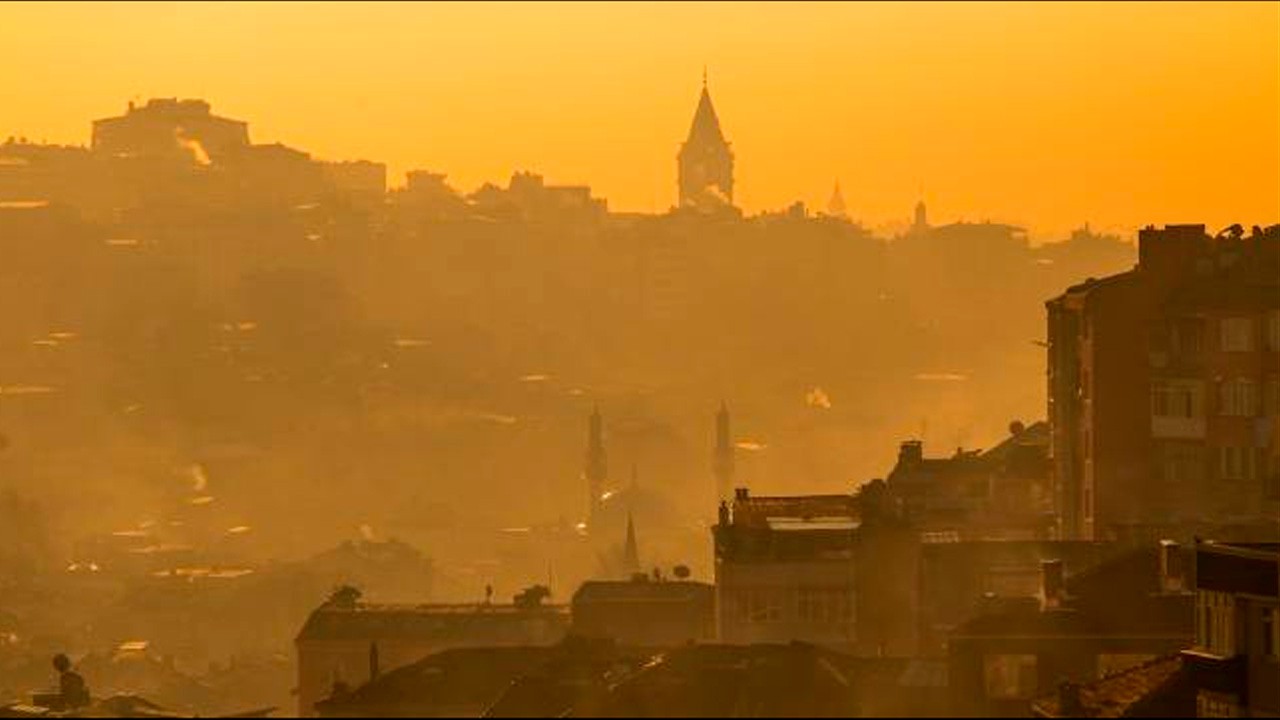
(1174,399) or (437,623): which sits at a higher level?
(1174,399)

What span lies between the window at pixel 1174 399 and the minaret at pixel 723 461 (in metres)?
127

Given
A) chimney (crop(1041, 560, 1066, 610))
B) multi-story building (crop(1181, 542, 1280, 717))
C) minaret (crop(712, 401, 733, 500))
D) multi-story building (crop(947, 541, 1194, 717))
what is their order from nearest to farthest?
multi-story building (crop(1181, 542, 1280, 717)), multi-story building (crop(947, 541, 1194, 717)), chimney (crop(1041, 560, 1066, 610)), minaret (crop(712, 401, 733, 500))

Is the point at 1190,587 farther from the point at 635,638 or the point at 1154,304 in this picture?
the point at 635,638

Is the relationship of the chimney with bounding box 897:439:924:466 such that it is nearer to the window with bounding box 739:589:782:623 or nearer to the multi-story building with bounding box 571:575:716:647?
the multi-story building with bounding box 571:575:716:647

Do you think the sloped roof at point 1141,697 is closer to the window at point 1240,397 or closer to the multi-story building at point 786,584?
the multi-story building at point 786,584

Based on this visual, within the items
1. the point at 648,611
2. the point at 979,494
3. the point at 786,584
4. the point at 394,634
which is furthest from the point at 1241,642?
the point at 394,634

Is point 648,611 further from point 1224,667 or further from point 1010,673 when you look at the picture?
point 1224,667

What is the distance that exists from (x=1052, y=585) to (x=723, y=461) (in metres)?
148

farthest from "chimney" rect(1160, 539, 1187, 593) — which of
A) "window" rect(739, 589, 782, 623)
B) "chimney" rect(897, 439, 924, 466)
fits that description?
"chimney" rect(897, 439, 924, 466)

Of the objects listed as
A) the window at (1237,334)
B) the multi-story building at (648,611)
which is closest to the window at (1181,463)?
the window at (1237,334)

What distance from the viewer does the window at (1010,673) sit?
36.9m

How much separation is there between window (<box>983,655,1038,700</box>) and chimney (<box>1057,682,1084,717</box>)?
6312mm

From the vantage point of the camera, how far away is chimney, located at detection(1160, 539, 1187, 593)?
38000 millimetres

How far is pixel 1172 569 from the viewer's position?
38.3m
